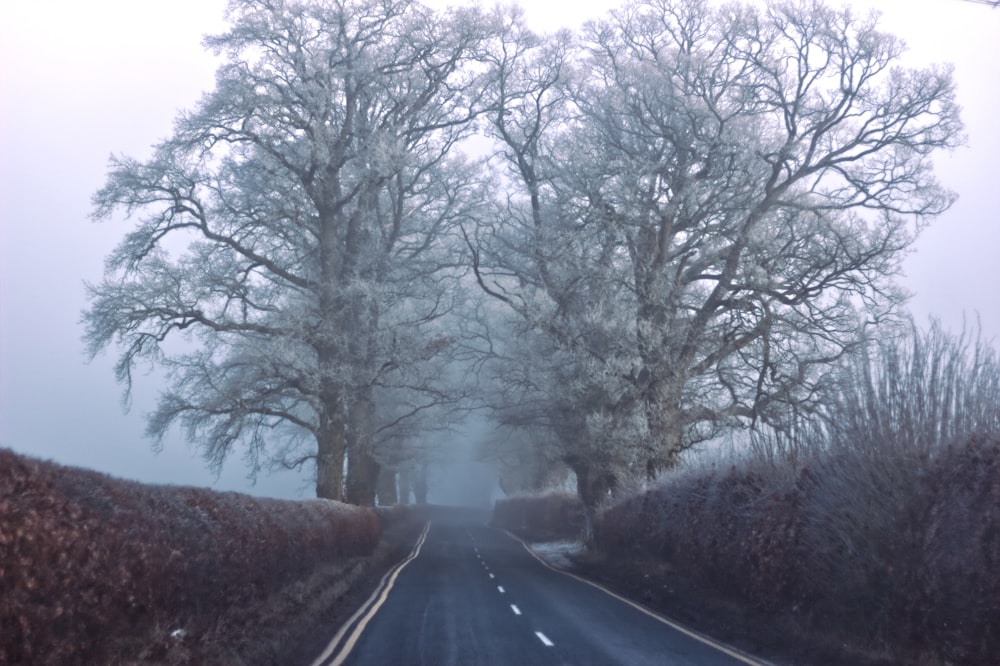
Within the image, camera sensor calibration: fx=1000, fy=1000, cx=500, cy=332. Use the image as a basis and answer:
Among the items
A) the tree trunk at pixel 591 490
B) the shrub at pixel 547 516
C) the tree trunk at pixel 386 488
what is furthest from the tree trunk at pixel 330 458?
the tree trunk at pixel 386 488

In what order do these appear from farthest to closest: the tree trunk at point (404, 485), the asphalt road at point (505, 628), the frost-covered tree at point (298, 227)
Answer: the tree trunk at point (404, 485)
the frost-covered tree at point (298, 227)
the asphalt road at point (505, 628)

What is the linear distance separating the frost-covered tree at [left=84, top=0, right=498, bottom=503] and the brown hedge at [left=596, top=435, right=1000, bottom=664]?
13.1 m

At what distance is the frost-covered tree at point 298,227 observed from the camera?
2806cm

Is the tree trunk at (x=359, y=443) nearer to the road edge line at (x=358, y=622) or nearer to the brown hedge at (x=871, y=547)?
the road edge line at (x=358, y=622)

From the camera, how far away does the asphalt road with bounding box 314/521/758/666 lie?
1431cm

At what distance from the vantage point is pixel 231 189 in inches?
1169

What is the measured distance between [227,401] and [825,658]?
63.1ft

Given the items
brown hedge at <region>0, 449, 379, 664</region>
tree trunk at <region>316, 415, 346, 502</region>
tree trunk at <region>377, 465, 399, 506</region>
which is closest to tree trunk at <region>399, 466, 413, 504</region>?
tree trunk at <region>377, 465, 399, 506</region>

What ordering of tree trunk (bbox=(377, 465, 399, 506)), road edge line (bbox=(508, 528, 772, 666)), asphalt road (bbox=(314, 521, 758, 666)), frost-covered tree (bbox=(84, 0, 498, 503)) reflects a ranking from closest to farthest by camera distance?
asphalt road (bbox=(314, 521, 758, 666)) → road edge line (bbox=(508, 528, 772, 666)) → frost-covered tree (bbox=(84, 0, 498, 503)) → tree trunk (bbox=(377, 465, 399, 506))

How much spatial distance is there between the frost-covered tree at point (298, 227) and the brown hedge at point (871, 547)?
13.1 m

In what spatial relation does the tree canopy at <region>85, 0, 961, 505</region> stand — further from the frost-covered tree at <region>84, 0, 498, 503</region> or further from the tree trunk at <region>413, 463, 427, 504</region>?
the tree trunk at <region>413, 463, 427, 504</region>

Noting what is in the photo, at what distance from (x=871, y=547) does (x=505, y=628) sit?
21.9 feet

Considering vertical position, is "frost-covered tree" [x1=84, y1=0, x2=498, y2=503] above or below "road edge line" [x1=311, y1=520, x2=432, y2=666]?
above

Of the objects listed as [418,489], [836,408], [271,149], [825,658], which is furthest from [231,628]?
[418,489]
